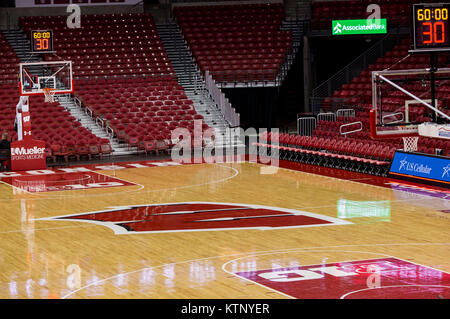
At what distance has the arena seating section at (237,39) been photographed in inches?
1352

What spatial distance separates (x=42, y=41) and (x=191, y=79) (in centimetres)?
955

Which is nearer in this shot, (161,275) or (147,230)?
(161,275)

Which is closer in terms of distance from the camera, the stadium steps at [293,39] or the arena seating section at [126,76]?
the arena seating section at [126,76]

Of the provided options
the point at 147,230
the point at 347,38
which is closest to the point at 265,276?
the point at 147,230

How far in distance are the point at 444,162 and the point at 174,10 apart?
2111 cm

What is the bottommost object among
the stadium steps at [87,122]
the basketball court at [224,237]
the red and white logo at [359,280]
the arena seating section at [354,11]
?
the red and white logo at [359,280]

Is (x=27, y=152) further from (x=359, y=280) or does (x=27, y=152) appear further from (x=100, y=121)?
(x=359, y=280)

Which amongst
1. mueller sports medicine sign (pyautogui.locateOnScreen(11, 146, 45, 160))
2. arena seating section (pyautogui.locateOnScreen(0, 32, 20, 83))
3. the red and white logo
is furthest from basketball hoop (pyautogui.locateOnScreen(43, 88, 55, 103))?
the red and white logo

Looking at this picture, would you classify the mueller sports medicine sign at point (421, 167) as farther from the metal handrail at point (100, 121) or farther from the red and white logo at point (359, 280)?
the metal handrail at point (100, 121)

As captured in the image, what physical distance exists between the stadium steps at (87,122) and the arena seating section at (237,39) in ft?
19.9

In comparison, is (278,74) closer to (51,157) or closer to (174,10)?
(174,10)

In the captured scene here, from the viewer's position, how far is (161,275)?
39.3 feet

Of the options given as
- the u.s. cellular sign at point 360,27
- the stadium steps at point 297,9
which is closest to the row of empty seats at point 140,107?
the u.s. cellular sign at point 360,27

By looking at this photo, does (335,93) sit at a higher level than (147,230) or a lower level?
higher
